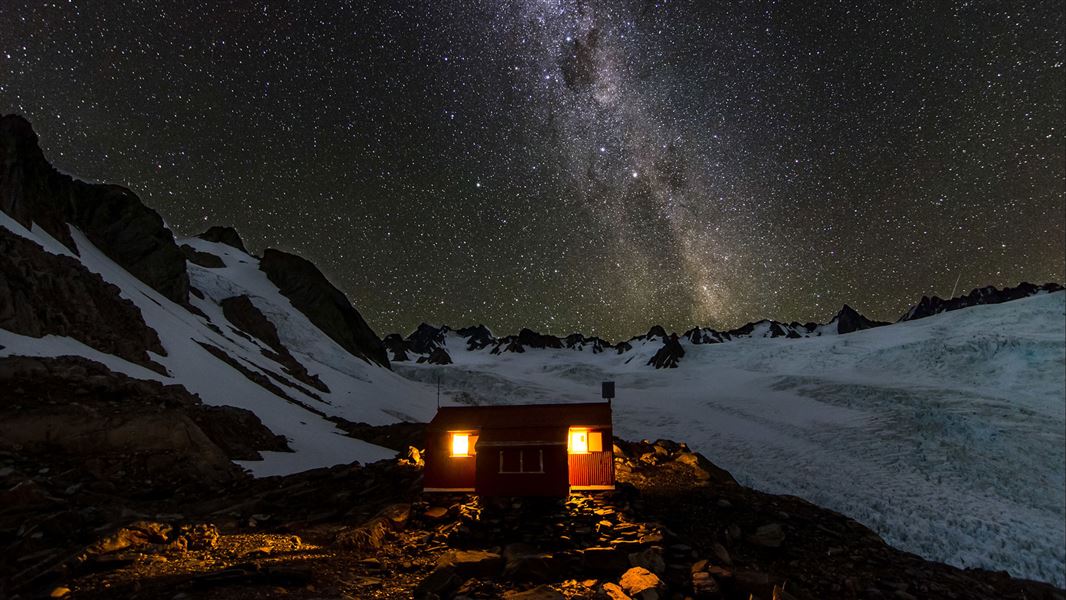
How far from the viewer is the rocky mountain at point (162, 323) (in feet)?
88.1

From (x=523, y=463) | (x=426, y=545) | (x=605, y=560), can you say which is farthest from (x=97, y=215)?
(x=605, y=560)

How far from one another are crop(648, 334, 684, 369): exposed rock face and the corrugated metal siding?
9435 centimetres

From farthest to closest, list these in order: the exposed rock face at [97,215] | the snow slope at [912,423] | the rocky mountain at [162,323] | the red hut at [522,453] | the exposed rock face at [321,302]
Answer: the exposed rock face at [321,302], the exposed rock face at [97,215], the snow slope at [912,423], the rocky mountain at [162,323], the red hut at [522,453]

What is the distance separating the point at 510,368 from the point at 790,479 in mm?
98352

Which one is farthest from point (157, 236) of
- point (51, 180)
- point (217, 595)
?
point (217, 595)

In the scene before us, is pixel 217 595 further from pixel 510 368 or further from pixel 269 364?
pixel 510 368

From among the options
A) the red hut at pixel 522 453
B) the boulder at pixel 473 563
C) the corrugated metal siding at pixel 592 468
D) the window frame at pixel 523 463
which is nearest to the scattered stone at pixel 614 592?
the boulder at pixel 473 563

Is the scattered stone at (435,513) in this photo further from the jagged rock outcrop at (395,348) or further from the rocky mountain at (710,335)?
the jagged rock outcrop at (395,348)

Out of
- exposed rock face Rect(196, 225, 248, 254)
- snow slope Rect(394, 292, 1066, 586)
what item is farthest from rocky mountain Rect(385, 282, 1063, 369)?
exposed rock face Rect(196, 225, 248, 254)

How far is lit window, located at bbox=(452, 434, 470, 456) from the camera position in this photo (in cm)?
2094

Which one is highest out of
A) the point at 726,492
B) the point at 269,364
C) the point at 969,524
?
the point at 269,364

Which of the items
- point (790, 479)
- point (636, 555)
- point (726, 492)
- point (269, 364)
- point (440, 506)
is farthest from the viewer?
point (269, 364)

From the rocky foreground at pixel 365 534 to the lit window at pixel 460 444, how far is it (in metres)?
1.76

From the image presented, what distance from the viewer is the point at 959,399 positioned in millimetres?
48062
